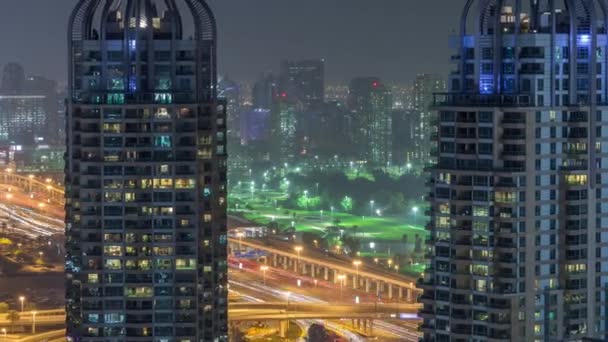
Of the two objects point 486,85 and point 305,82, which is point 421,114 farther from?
point 486,85

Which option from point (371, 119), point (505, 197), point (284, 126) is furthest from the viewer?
point (284, 126)

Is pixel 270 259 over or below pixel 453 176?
below

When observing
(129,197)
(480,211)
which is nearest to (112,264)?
(129,197)

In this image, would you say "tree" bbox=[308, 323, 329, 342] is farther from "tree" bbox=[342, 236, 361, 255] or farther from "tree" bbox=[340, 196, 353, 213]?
"tree" bbox=[340, 196, 353, 213]

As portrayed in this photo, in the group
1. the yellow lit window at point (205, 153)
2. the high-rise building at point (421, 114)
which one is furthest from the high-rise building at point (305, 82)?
the yellow lit window at point (205, 153)

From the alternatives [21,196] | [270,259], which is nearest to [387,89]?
[21,196]

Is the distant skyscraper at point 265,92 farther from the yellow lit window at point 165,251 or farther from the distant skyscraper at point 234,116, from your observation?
the yellow lit window at point 165,251

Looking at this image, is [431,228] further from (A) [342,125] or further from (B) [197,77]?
(A) [342,125]

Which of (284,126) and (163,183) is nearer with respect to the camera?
(163,183)
